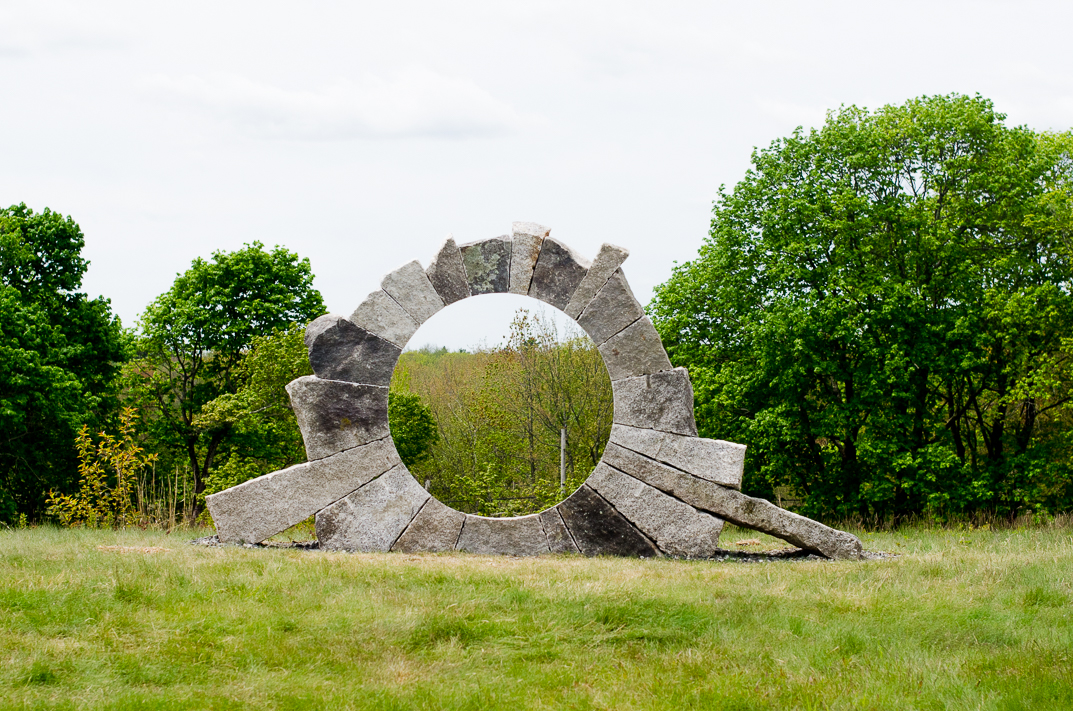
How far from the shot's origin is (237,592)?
262 inches

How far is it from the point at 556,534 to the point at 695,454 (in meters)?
1.57

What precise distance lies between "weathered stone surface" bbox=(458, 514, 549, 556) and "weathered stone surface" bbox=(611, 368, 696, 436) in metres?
1.35

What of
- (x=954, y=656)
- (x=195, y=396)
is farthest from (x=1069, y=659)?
(x=195, y=396)

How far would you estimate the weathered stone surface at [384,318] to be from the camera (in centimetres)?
963

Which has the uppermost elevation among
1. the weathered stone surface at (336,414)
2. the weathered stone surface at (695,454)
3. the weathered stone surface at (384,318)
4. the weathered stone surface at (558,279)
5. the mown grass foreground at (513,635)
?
the weathered stone surface at (558,279)

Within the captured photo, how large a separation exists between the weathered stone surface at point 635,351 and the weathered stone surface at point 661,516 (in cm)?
101

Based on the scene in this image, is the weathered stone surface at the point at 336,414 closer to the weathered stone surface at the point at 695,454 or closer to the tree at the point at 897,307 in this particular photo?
the weathered stone surface at the point at 695,454

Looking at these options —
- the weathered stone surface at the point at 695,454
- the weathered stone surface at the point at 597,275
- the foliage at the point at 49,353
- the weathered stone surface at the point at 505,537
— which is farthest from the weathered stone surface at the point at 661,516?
the foliage at the point at 49,353

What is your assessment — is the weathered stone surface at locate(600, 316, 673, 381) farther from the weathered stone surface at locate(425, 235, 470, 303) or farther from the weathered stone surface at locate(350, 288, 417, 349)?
the weathered stone surface at locate(350, 288, 417, 349)

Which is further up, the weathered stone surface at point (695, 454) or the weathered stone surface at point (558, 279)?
the weathered stone surface at point (558, 279)

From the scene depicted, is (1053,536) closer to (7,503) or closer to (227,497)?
(227,497)

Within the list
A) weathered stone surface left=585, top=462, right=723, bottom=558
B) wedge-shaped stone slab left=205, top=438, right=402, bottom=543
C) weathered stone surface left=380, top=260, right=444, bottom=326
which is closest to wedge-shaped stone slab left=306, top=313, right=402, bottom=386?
weathered stone surface left=380, top=260, right=444, bottom=326

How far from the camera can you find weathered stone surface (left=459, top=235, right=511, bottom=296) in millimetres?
9688

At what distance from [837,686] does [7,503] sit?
1691cm
